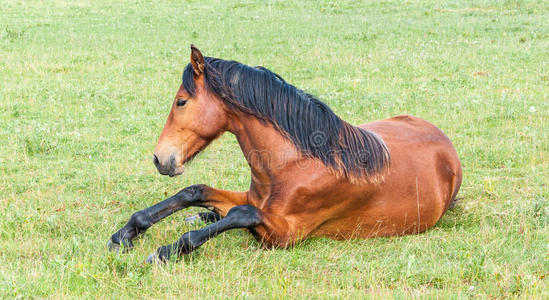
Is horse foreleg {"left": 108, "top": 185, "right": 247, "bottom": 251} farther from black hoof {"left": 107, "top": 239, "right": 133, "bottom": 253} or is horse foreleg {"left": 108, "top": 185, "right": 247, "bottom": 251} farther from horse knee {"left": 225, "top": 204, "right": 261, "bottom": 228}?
horse knee {"left": 225, "top": 204, "right": 261, "bottom": 228}

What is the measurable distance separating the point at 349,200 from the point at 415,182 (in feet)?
2.42

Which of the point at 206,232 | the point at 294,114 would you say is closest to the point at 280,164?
the point at 294,114

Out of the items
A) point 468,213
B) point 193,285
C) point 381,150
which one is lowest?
point 468,213

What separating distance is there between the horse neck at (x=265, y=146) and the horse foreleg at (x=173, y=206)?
611 mm

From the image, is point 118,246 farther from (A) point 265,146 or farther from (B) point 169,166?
(A) point 265,146

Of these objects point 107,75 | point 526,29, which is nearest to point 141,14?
point 107,75

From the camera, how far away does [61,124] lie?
414 inches

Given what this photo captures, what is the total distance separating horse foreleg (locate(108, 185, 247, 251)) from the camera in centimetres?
550

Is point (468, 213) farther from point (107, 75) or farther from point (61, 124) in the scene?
point (107, 75)

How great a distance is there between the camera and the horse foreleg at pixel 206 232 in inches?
196

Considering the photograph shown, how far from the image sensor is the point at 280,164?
17.7 ft

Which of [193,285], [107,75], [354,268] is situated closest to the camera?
[193,285]

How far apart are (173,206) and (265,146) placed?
107 centimetres

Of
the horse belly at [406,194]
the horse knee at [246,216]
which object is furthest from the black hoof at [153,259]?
the horse belly at [406,194]
